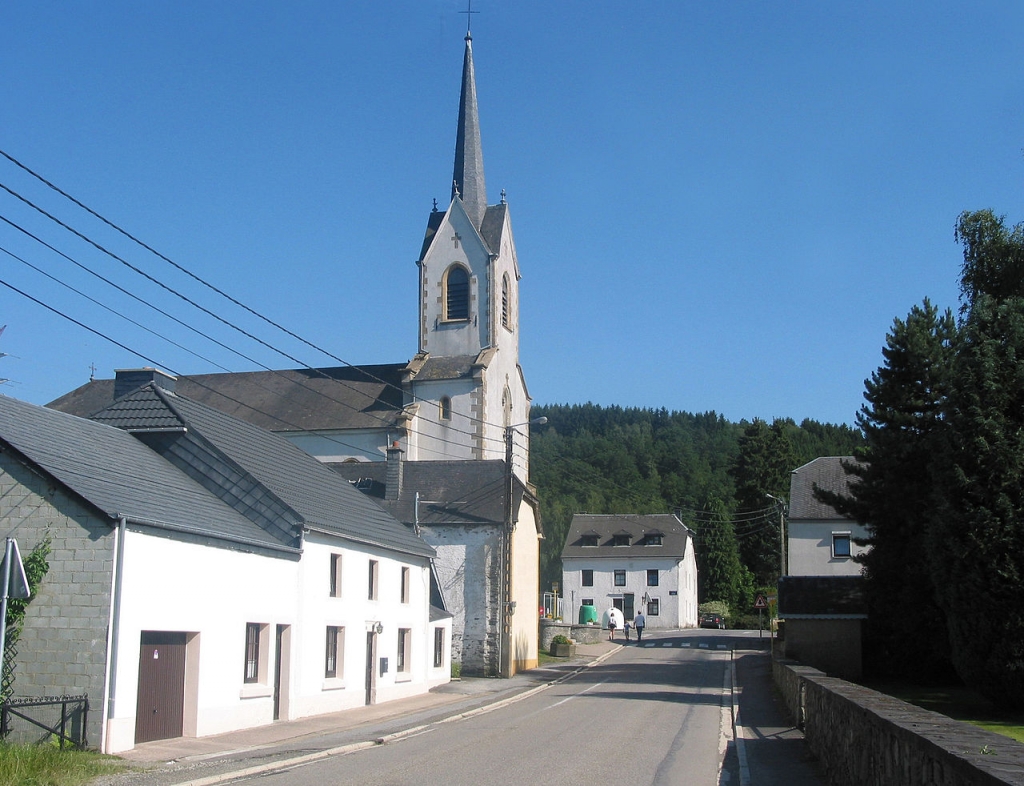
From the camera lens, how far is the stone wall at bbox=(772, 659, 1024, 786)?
6719 millimetres

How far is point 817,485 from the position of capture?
51.3 meters

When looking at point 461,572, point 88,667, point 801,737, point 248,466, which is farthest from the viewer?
point 461,572

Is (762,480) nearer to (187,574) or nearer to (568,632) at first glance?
(568,632)

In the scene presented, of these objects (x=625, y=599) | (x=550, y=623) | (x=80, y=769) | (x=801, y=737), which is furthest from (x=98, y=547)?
(x=625, y=599)

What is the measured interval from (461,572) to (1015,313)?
2020cm

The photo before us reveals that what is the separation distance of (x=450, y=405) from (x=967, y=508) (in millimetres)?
33190

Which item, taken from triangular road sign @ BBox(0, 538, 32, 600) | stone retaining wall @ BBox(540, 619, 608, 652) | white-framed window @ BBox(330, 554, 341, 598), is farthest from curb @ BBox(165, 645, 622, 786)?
stone retaining wall @ BBox(540, 619, 608, 652)

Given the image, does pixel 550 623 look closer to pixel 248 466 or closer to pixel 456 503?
pixel 456 503

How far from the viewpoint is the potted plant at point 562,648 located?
45.2 metres

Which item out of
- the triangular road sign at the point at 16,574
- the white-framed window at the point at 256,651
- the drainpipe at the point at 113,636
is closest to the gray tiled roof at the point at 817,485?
the white-framed window at the point at 256,651

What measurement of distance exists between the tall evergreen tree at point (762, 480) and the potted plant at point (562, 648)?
5014 centimetres

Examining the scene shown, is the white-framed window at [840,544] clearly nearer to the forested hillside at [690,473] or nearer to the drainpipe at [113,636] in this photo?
the forested hillside at [690,473]

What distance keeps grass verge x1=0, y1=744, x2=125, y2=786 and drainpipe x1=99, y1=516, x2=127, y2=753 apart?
688 mm

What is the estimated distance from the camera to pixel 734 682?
3225 cm
